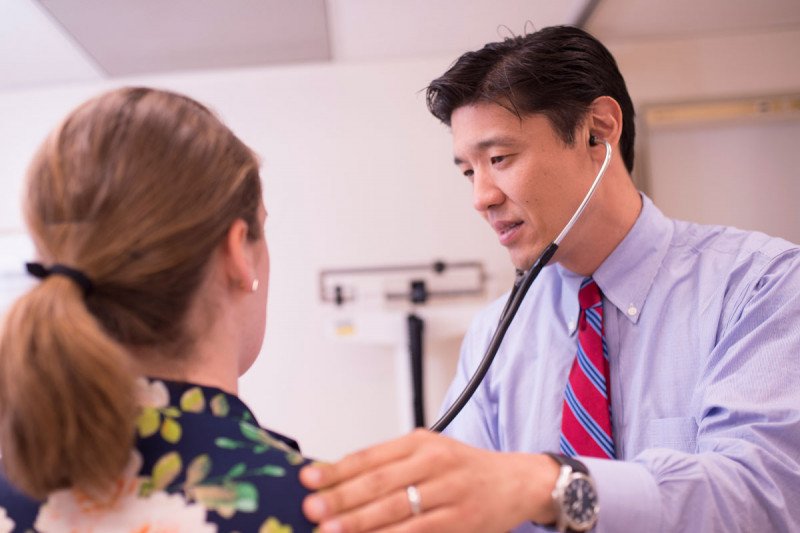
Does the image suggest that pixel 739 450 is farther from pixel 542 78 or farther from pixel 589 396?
pixel 542 78

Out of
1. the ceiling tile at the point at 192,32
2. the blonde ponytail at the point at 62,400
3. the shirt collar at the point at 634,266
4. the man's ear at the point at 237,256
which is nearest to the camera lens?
the blonde ponytail at the point at 62,400

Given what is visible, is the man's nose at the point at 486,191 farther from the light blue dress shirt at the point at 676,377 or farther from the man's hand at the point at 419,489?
the man's hand at the point at 419,489

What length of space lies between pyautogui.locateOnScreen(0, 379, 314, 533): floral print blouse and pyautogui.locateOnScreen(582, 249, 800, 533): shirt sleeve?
1.27 ft

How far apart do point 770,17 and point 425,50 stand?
1.44 metres

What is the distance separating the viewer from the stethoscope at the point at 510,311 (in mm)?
1162

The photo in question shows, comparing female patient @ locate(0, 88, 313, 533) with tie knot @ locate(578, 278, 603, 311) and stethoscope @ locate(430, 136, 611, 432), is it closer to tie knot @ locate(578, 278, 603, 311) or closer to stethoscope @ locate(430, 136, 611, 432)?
stethoscope @ locate(430, 136, 611, 432)

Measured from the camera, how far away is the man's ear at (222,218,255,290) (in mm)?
732

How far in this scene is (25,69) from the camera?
3.09 m

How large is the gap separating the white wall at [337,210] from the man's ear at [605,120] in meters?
1.80

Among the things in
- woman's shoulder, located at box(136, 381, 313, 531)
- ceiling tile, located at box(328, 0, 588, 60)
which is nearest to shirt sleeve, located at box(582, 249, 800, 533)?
woman's shoulder, located at box(136, 381, 313, 531)

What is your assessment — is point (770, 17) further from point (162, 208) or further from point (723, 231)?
point (162, 208)

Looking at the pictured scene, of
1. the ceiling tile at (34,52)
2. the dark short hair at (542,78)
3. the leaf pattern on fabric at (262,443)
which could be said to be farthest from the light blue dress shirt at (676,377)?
the ceiling tile at (34,52)

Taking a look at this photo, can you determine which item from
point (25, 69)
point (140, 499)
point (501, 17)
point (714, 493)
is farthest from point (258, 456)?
point (25, 69)

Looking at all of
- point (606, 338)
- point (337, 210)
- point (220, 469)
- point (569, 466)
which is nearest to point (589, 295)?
point (606, 338)
